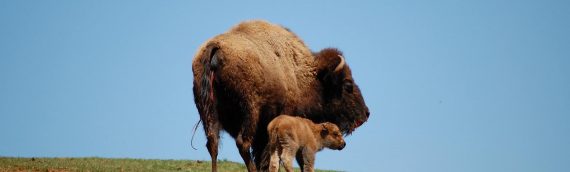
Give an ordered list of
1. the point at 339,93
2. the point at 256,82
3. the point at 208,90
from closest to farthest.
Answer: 1. the point at 208,90
2. the point at 256,82
3. the point at 339,93

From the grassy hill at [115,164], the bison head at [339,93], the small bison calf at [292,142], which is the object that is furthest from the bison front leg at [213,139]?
the grassy hill at [115,164]

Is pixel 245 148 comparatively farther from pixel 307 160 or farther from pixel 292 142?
pixel 307 160

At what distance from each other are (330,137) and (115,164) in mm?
7515

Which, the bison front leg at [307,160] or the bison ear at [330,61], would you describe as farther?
the bison ear at [330,61]

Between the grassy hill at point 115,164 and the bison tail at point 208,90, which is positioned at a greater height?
the bison tail at point 208,90

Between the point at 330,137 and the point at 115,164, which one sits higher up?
the point at 330,137

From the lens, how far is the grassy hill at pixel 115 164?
1642 centimetres

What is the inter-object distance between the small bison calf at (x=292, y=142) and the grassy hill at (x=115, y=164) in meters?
4.98

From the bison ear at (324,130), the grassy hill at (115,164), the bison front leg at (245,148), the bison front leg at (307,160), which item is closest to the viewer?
the bison front leg at (245,148)

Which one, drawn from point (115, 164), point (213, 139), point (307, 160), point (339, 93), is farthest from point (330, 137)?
point (115, 164)

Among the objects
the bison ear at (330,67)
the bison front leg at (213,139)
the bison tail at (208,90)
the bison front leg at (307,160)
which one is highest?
the bison ear at (330,67)

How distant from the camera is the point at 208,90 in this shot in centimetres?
1209

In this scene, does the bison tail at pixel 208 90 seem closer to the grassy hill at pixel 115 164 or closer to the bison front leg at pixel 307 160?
the bison front leg at pixel 307 160

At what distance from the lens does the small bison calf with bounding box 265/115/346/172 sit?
12.2 metres
